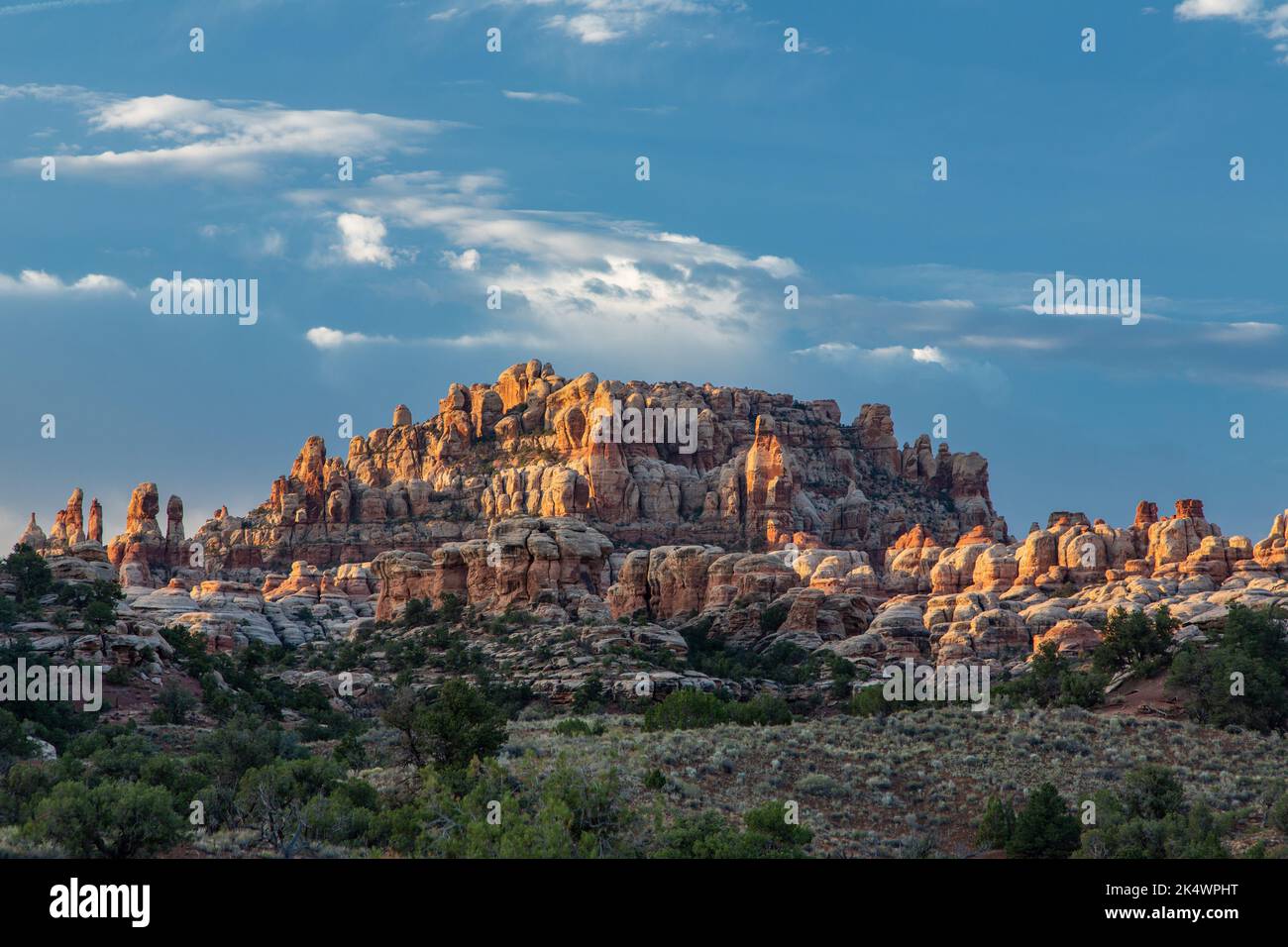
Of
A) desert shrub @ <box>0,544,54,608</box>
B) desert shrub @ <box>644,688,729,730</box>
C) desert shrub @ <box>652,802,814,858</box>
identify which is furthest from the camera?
desert shrub @ <box>0,544,54,608</box>

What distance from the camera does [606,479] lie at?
157m

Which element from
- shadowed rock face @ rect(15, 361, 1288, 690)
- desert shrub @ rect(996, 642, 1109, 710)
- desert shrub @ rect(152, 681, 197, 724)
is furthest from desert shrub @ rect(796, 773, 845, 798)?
shadowed rock face @ rect(15, 361, 1288, 690)

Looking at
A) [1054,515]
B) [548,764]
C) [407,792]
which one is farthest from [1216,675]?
[1054,515]

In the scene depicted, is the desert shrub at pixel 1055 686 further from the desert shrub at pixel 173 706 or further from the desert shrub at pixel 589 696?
the desert shrub at pixel 173 706

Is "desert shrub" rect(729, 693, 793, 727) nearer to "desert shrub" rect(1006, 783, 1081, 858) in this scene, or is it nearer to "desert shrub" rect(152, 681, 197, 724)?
"desert shrub" rect(1006, 783, 1081, 858)

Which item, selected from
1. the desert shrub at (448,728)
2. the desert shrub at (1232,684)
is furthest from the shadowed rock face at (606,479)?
the desert shrub at (448,728)

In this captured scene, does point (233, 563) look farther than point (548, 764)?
Yes

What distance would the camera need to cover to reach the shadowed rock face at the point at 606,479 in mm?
156750

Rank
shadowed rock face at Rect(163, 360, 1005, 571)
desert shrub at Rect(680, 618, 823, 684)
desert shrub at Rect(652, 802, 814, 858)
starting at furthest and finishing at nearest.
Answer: shadowed rock face at Rect(163, 360, 1005, 571) → desert shrub at Rect(680, 618, 823, 684) → desert shrub at Rect(652, 802, 814, 858)

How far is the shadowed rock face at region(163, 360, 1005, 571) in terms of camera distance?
157m

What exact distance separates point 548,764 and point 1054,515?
398ft
